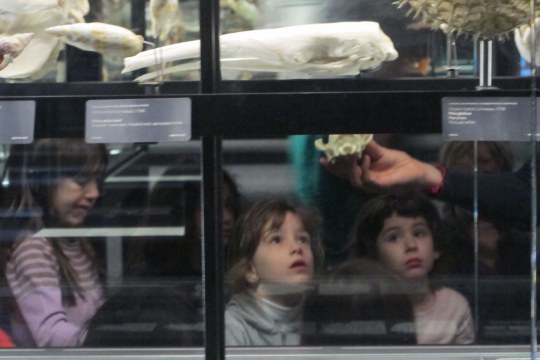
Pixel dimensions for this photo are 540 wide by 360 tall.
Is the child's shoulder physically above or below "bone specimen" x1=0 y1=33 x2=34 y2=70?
below

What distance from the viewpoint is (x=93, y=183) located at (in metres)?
1.67

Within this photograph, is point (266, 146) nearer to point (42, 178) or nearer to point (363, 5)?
point (363, 5)

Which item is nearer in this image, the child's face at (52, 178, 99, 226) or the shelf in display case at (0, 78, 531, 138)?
the shelf in display case at (0, 78, 531, 138)

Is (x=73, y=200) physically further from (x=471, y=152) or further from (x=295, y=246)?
(x=471, y=152)

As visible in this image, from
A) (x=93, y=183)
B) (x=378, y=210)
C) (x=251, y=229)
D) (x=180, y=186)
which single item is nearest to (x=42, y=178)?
(x=93, y=183)

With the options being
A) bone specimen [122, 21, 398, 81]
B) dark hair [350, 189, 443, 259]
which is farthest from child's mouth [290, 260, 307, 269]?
bone specimen [122, 21, 398, 81]

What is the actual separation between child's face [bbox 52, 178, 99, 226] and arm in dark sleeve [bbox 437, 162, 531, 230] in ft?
2.24

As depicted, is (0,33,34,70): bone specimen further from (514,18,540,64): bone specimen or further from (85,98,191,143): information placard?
(514,18,540,64): bone specimen

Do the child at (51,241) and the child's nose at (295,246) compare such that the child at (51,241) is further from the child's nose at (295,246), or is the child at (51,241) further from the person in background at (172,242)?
the child's nose at (295,246)

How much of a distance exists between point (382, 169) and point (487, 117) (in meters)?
0.53

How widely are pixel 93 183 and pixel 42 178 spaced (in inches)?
4.4

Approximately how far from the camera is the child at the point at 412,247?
1.64 meters

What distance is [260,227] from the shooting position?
1.63m

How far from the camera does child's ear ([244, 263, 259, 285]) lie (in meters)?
1.61
